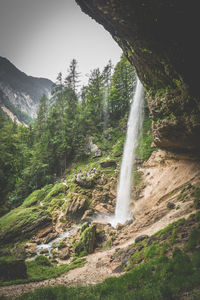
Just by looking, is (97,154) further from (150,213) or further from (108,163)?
(150,213)

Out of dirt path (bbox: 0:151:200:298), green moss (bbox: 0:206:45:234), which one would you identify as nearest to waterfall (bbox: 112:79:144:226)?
dirt path (bbox: 0:151:200:298)

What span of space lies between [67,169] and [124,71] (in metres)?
25.6

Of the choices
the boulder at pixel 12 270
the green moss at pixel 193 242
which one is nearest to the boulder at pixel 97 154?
the boulder at pixel 12 270

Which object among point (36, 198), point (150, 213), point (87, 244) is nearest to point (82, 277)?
point (87, 244)

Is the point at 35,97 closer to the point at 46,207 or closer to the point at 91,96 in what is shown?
the point at 91,96

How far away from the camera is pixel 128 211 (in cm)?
1680

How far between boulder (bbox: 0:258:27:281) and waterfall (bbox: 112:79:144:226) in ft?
34.5

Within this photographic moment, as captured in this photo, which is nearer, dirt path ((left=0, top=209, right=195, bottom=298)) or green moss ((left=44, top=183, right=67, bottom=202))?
dirt path ((left=0, top=209, right=195, bottom=298))

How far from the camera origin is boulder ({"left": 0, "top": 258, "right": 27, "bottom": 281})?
295 inches

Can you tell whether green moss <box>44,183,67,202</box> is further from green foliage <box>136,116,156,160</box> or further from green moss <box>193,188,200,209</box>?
green moss <box>193,188,200,209</box>

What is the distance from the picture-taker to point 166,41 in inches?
220

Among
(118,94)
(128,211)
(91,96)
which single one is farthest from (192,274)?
(91,96)

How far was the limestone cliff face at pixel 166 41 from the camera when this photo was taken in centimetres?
462

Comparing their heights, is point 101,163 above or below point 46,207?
above
